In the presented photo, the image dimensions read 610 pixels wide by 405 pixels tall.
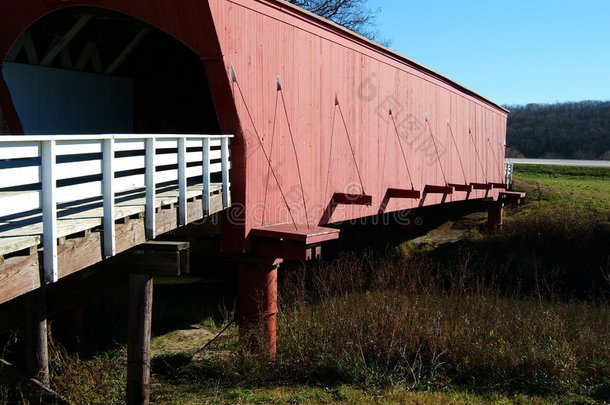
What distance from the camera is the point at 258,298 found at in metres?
10.4

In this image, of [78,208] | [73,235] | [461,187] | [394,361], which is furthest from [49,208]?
[461,187]

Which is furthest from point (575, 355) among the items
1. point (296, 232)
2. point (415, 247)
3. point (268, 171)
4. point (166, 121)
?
point (415, 247)

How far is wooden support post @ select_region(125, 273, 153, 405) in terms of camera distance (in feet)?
26.4

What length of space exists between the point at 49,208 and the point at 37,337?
4.97m

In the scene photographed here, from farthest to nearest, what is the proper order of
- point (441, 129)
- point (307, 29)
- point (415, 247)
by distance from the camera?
point (415, 247)
point (441, 129)
point (307, 29)

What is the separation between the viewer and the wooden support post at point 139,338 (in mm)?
8039

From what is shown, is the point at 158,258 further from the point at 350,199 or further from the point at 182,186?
the point at 350,199

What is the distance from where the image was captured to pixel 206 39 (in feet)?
29.4

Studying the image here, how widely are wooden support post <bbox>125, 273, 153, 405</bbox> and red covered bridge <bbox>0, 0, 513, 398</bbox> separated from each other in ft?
0.22

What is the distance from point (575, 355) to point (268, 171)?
4.78 m

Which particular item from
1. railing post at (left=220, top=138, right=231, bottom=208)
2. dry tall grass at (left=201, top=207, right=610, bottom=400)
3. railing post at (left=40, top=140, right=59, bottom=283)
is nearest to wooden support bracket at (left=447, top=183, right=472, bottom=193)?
dry tall grass at (left=201, top=207, right=610, bottom=400)

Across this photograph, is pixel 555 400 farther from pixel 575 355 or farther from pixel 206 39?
pixel 206 39

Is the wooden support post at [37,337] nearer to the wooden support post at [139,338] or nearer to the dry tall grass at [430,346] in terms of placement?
the wooden support post at [139,338]

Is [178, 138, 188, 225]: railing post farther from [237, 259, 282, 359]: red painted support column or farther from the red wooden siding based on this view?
[237, 259, 282, 359]: red painted support column
